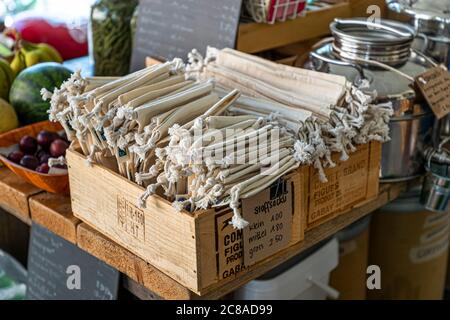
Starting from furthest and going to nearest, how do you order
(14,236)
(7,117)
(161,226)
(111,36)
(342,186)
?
(14,236)
(111,36)
(7,117)
(342,186)
(161,226)

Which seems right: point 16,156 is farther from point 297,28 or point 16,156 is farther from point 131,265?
point 297,28

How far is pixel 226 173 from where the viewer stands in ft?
3.06

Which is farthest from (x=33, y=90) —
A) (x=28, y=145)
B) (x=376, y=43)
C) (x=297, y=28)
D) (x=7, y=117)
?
(x=376, y=43)

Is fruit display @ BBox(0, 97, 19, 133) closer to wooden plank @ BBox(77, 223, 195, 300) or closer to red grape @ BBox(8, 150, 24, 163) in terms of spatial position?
red grape @ BBox(8, 150, 24, 163)

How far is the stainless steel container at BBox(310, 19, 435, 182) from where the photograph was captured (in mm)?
1299

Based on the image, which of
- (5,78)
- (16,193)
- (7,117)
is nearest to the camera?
(16,193)

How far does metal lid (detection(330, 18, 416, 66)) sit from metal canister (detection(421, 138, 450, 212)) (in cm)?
22

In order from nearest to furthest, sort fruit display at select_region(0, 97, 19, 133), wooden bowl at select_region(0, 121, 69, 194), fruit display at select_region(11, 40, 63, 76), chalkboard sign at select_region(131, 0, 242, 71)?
wooden bowl at select_region(0, 121, 69, 194) < fruit display at select_region(0, 97, 19, 133) < chalkboard sign at select_region(131, 0, 242, 71) < fruit display at select_region(11, 40, 63, 76)

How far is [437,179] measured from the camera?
4.56ft

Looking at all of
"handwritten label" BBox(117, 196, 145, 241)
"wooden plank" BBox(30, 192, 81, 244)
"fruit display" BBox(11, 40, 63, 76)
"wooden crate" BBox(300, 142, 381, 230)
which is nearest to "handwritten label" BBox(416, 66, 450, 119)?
"wooden crate" BBox(300, 142, 381, 230)

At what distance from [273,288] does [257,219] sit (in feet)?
2.43

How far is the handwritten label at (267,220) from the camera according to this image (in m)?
1.00

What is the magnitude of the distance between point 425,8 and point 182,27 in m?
0.65
